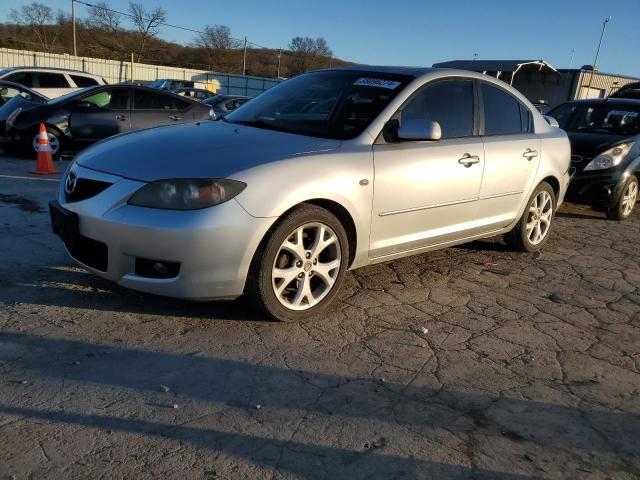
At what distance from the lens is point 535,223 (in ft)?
18.3

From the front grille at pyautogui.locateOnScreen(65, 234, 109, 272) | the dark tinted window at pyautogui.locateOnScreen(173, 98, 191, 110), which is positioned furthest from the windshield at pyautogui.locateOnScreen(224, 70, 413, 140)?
the dark tinted window at pyautogui.locateOnScreen(173, 98, 191, 110)

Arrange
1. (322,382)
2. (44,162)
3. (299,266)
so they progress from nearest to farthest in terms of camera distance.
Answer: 1. (322,382)
2. (299,266)
3. (44,162)

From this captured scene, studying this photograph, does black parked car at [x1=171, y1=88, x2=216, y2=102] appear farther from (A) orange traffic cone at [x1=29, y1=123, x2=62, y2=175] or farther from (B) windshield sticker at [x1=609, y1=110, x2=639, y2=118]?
(B) windshield sticker at [x1=609, y1=110, x2=639, y2=118]

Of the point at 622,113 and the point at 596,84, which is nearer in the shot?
the point at 622,113

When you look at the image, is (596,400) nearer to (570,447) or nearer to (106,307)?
(570,447)

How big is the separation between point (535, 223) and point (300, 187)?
10.3 ft

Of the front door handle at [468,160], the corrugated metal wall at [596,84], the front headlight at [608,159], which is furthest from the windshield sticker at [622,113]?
the corrugated metal wall at [596,84]

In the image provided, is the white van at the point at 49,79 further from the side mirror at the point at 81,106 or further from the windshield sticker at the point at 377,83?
the windshield sticker at the point at 377,83

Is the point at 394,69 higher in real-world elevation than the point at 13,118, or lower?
higher

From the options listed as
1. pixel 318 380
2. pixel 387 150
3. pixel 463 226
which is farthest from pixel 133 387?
pixel 463 226

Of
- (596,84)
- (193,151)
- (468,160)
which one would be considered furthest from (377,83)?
(596,84)

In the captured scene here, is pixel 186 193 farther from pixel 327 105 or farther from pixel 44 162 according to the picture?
pixel 44 162

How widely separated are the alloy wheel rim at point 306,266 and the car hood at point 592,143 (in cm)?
522

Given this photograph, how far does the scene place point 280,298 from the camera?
11.4ft
